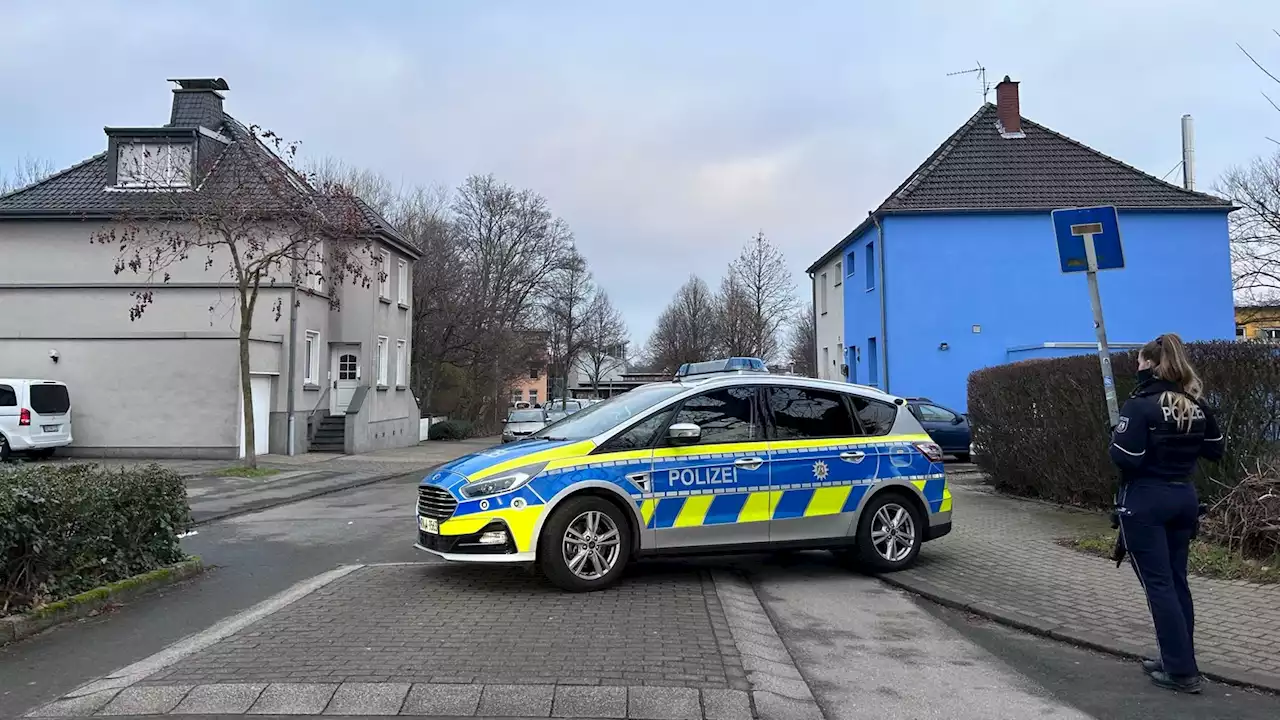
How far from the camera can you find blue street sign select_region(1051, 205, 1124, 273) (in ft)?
25.2

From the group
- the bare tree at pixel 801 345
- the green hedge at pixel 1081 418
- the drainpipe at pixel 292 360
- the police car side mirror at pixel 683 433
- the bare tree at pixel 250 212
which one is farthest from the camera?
the bare tree at pixel 801 345

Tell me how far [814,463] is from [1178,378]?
3060 millimetres

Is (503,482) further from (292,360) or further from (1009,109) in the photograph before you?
(1009,109)

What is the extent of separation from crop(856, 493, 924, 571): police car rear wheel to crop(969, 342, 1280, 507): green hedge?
3048mm

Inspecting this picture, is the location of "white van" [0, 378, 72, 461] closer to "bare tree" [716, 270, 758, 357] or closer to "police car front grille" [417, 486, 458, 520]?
"police car front grille" [417, 486, 458, 520]

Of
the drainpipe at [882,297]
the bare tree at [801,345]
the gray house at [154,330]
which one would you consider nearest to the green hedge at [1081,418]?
the drainpipe at [882,297]

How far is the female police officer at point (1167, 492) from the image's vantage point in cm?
463

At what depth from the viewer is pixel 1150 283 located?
2462 centimetres

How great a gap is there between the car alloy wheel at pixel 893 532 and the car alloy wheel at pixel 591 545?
2.37 meters

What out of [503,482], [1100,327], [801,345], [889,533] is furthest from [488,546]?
[801,345]

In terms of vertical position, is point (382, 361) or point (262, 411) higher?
point (382, 361)

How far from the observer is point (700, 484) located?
696cm

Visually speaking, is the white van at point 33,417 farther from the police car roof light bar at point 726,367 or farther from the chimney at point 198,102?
the police car roof light bar at point 726,367

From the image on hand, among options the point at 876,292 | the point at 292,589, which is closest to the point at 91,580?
the point at 292,589
